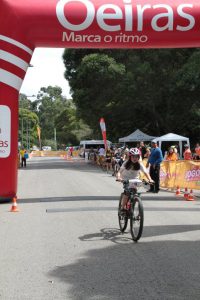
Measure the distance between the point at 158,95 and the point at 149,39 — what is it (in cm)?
2424

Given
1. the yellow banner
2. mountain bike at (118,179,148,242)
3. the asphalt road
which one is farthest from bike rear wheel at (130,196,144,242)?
the yellow banner

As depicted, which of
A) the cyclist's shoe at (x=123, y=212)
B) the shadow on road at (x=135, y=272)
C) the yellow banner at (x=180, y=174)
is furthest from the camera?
the yellow banner at (x=180, y=174)

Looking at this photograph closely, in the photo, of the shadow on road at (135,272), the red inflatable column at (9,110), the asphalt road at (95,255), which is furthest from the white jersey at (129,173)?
the red inflatable column at (9,110)

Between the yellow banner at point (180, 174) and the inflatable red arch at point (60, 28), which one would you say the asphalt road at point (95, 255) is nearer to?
the inflatable red arch at point (60, 28)

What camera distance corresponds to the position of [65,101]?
163 m

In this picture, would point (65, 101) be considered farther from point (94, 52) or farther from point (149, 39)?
point (149, 39)

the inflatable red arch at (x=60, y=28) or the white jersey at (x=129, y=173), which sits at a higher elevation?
the inflatable red arch at (x=60, y=28)

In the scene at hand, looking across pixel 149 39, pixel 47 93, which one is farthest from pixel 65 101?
pixel 149 39

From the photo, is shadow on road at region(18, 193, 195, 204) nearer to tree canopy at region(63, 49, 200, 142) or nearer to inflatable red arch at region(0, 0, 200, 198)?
inflatable red arch at region(0, 0, 200, 198)

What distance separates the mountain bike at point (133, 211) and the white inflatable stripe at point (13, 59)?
6390 mm

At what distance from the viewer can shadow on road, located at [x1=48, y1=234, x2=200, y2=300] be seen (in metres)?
5.21

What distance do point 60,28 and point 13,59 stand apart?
60.5 inches

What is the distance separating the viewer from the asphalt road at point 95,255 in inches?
210

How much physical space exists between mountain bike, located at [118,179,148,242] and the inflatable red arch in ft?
17.8
